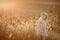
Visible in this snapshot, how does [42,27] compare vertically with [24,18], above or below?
below

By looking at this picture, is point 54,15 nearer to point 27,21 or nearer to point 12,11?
point 27,21

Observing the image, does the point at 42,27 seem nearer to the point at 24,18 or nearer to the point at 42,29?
the point at 42,29

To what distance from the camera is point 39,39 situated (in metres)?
1.97

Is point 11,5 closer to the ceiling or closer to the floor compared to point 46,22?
closer to the ceiling

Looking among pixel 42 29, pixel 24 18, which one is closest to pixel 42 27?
pixel 42 29

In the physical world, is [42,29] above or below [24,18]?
below

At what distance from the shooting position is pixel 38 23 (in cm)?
200

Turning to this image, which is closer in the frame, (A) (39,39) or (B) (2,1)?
(A) (39,39)

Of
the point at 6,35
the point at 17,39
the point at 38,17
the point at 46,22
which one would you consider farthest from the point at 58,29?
the point at 6,35

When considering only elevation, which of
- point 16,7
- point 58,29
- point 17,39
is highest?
point 16,7

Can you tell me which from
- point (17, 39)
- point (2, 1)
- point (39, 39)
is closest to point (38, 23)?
point (39, 39)

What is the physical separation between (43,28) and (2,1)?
677 millimetres

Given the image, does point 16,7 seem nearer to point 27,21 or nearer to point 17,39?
point 27,21

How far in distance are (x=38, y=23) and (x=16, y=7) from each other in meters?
0.37
